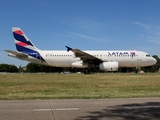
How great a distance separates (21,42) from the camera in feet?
115

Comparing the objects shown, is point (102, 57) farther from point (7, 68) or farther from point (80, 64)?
point (7, 68)

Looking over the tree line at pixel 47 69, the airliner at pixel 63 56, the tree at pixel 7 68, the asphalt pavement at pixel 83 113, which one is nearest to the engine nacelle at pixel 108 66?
the airliner at pixel 63 56

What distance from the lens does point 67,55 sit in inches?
1368

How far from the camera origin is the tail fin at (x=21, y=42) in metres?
34.8

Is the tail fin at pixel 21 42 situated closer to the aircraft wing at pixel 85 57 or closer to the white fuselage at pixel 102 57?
the white fuselage at pixel 102 57

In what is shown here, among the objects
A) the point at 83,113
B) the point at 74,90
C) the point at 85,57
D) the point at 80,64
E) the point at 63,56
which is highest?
the point at 63,56

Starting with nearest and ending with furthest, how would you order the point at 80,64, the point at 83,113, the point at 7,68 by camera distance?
the point at 83,113, the point at 80,64, the point at 7,68

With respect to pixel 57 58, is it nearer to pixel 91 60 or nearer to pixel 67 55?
pixel 67 55

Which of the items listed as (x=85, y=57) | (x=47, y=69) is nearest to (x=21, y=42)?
(x=85, y=57)

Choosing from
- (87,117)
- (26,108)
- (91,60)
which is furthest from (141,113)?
(91,60)

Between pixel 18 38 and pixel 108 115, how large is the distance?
30.3m

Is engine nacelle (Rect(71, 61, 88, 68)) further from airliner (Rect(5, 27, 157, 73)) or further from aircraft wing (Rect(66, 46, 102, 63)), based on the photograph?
aircraft wing (Rect(66, 46, 102, 63))

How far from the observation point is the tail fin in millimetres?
34847

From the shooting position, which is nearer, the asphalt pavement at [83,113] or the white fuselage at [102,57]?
the asphalt pavement at [83,113]
